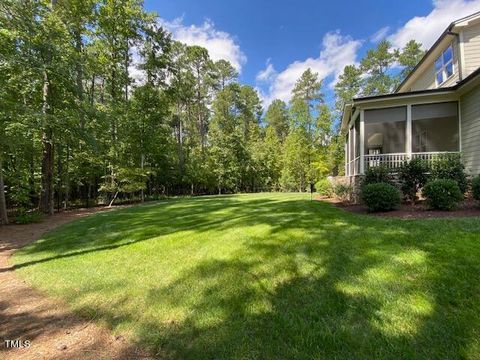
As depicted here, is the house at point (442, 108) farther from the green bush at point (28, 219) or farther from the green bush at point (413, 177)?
Result: the green bush at point (28, 219)

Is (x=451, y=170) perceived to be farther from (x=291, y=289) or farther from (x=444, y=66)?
(x=444, y=66)

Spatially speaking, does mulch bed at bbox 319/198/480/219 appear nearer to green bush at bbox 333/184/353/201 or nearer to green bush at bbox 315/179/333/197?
green bush at bbox 333/184/353/201

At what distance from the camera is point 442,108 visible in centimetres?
998

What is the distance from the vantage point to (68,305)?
3.63 m

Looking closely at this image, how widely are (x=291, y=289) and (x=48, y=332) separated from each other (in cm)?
287

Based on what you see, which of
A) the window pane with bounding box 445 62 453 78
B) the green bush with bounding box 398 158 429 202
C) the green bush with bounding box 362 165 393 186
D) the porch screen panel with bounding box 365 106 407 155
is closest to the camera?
the green bush with bounding box 398 158 429 202

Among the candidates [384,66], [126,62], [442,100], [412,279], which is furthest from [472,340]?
[384,66]

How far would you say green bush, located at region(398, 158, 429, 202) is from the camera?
26.0 ft

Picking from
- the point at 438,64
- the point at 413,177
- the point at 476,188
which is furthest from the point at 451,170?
the point at 438,64

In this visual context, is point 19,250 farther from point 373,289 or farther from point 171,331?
point 373,289

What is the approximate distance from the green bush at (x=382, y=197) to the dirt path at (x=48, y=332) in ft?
20.5

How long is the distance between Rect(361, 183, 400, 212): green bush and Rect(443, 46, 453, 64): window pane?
9.27 meters

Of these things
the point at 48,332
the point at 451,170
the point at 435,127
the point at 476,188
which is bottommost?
the point at 48,332

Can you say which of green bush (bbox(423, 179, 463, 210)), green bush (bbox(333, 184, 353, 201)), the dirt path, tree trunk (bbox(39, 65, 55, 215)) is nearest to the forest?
tree trunk (bbox(39, 65, 55, 215))
